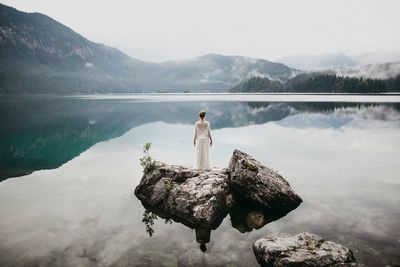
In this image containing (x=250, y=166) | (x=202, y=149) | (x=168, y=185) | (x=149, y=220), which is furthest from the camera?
(x=202, y=149)

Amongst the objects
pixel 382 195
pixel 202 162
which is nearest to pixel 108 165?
pixel 202 162

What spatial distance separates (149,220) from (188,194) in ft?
7.55

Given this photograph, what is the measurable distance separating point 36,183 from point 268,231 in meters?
16.2

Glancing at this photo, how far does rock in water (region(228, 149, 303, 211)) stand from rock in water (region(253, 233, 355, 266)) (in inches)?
146

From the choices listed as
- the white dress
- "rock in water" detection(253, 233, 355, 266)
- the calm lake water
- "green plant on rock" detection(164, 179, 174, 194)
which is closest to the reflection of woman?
the white dress

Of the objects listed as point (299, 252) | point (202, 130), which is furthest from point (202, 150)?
point (299, 252)

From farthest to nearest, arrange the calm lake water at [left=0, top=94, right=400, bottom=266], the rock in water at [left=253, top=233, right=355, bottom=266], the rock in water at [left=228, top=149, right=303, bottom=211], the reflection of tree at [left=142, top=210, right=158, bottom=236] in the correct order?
the rock in water at [left=228, top=149, right=303, bottom=211] → the reflection of tree at [left=142, top=210, right=158, bottom=236] → the calm lake water at [left=0, top=94, right=400, bottom=266] → the rock in water at [left=253, top=233, right=355, bottom=266]

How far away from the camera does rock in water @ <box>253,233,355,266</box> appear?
1030cm

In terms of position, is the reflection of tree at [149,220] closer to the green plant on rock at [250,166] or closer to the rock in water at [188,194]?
the rock in water at [188,194]

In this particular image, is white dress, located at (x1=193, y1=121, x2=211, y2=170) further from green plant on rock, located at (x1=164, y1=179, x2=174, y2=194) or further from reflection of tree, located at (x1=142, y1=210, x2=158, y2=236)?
reflection of tree, located at (x1=142, y1=210, x2=158, y2=236)

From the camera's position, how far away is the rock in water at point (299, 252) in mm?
10297

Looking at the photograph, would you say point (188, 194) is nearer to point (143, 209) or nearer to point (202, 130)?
point (143, 209)

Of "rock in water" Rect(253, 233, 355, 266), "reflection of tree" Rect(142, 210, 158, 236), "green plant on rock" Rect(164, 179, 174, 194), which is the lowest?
"reflection of tree" Rect(142, 210, 158, 236)

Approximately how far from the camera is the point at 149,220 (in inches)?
623
